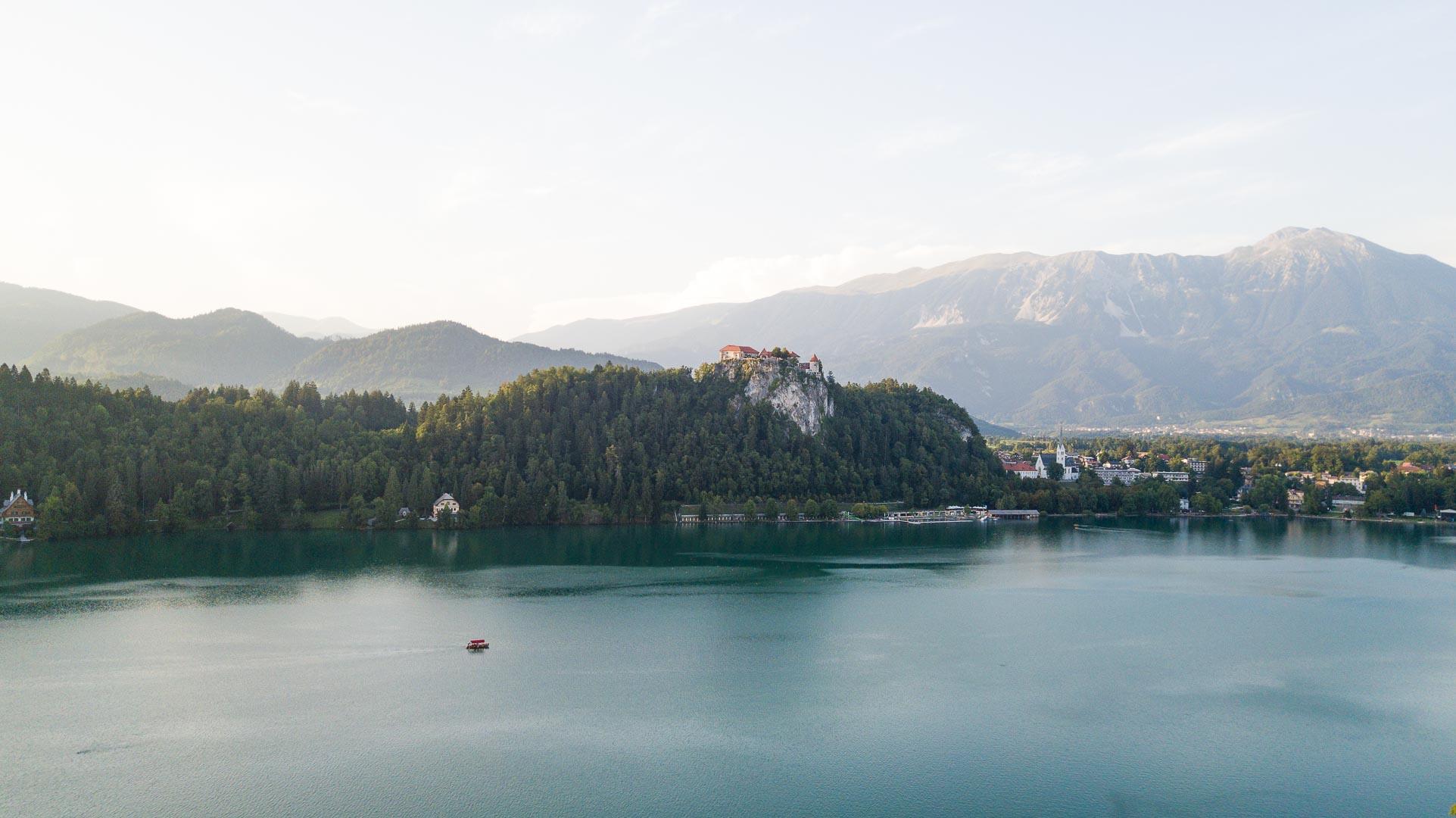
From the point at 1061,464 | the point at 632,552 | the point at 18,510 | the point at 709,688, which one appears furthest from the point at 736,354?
the point at 709,688

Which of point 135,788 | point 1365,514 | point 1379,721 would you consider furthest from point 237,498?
point 1365,514

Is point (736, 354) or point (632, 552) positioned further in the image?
point (736, 354)

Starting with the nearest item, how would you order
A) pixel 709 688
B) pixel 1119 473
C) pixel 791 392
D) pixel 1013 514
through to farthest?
1. pixel 709 688
2. pixel 1013 514
3. pixel 791 392
4. pixel 1119 473

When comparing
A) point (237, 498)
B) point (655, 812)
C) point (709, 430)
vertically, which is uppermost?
point (709, 430)

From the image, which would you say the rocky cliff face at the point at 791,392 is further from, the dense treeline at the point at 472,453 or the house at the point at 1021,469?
the house at the point at 1021,469

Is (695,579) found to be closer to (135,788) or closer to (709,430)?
(135,788)

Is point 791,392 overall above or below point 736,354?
below

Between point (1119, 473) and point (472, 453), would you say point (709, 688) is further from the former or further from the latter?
point (1119, 473)

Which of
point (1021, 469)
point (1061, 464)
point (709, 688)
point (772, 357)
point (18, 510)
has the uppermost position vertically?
point (772, 357)
